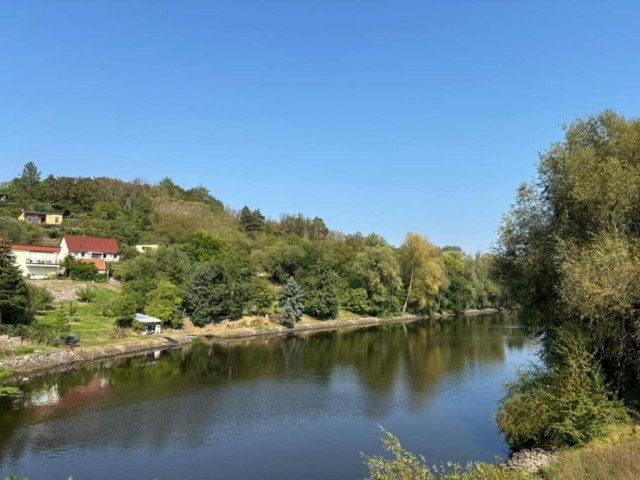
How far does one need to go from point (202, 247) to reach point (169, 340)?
80.8ft

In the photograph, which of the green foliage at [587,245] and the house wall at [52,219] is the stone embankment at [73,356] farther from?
the house wall at [52,219]

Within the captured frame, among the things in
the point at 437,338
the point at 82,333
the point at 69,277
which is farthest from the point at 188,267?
the point at 437,338

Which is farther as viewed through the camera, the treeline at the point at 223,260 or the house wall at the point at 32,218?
the house wall at the point at 32,218

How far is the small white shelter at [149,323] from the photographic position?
4566 cm

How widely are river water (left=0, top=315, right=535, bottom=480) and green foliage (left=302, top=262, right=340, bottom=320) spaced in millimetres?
22057

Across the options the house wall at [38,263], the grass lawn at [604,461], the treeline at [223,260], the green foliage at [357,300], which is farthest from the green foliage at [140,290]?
the grass lawn at [604,461]

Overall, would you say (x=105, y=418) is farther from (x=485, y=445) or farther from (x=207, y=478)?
(x=485, y=445)

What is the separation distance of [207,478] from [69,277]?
4578cm

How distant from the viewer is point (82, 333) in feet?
132

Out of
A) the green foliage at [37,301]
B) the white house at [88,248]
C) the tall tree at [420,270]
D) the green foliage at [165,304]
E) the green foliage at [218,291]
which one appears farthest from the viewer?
the tall tree at [420,270]

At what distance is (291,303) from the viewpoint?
61000 mm

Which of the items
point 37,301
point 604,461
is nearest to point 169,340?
point 37,301

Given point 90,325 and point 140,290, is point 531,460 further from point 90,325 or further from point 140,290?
point 140,290

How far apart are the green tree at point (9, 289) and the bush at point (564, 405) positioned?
33256 mm
